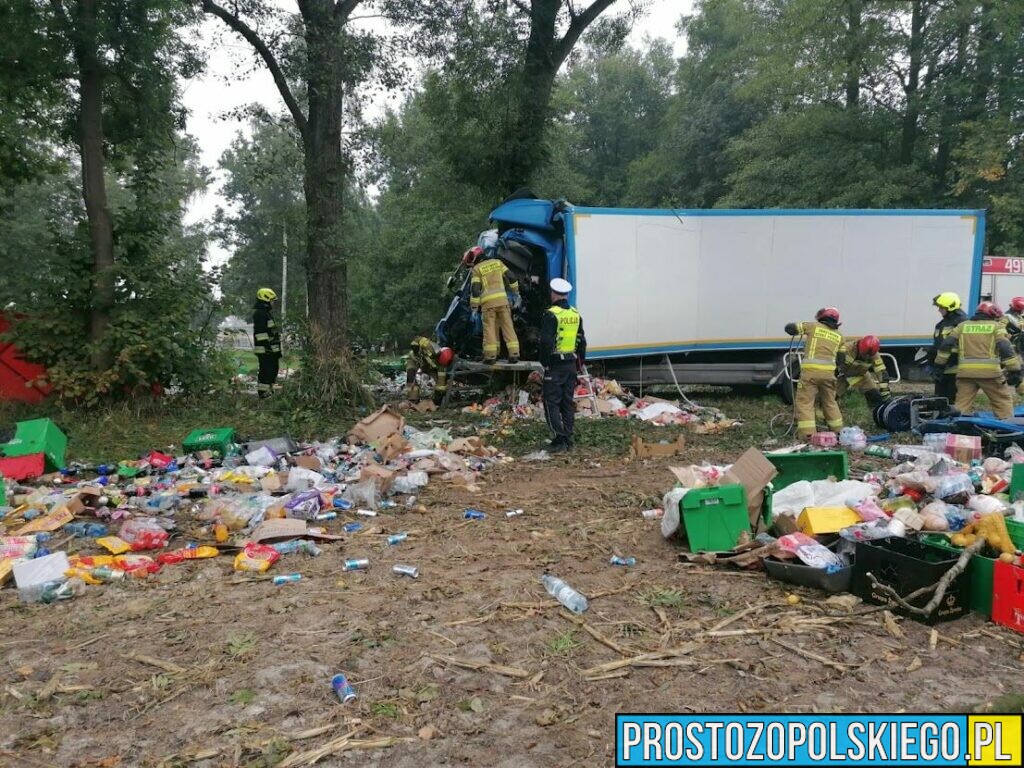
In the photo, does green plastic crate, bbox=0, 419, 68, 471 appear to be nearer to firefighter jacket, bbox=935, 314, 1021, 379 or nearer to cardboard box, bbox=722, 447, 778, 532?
cardboard box, bbox=722, 447, 778, 532

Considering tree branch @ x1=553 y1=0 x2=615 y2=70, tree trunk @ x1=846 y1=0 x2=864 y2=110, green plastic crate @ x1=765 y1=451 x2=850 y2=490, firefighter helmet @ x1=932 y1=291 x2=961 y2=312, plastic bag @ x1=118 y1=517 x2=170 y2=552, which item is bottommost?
plastic bag @ x1=118 y1=517 x2=170 y2=552

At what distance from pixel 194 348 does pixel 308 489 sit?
5.12m

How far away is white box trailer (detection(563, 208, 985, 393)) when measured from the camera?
36.8ft

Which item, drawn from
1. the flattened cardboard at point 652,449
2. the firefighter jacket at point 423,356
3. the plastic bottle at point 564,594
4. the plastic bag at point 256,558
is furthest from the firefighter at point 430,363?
the plastic bottle at point 564,594

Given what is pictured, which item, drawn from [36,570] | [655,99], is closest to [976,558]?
[36,570]

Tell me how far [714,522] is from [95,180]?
953 centimetres

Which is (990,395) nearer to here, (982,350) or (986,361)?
(986,361)

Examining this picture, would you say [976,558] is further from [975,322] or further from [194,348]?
[194,348]

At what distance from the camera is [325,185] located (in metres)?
10.6

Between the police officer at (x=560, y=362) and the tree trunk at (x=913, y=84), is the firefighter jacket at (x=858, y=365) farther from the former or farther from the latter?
the tree trunk at (x=913, y=84)

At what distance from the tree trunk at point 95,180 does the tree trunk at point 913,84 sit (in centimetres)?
1925

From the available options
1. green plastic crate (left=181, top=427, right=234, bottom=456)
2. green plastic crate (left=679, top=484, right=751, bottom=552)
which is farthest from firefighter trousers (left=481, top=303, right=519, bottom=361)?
green plastic crate (left=679, top=484, right=751, bottom=552)

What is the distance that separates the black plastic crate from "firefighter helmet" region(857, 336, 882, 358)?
5.18 m

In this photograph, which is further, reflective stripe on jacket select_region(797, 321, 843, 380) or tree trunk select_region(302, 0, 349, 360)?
tree trunk select_region(302, 0, 349, 360)
